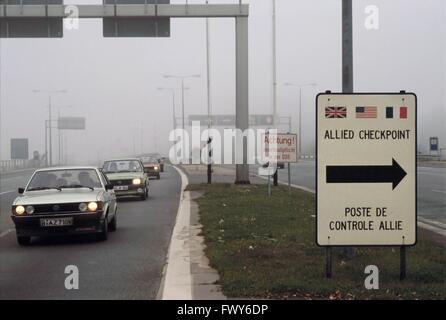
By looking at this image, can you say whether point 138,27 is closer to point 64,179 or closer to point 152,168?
point 64,179

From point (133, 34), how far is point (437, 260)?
20924 mm

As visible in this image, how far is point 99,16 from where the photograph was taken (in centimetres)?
2766

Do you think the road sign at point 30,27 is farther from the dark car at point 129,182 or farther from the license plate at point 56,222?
the license plate at point 56,222

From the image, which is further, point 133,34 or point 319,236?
point 133,34

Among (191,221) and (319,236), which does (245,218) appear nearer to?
(191,221)

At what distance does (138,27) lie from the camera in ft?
92.9

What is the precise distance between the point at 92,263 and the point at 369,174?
14.7 feet

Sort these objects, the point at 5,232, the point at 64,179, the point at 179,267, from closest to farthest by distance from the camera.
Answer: the point at 179,267 → the point at 64,179 → the point at 5,232

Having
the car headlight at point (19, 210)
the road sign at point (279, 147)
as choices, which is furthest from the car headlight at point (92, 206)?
the road sign at point (279, 147)

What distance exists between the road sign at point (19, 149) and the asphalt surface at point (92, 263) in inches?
2850

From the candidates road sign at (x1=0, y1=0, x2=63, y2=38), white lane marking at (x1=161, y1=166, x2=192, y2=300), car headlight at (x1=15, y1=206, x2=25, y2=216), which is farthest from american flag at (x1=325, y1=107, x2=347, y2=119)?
road sign at (x1=0, y1=0, x2=63, y2=38)

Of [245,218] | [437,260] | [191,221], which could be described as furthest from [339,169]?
[191,221]

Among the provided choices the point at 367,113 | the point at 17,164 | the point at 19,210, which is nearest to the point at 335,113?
the point at 367,113
